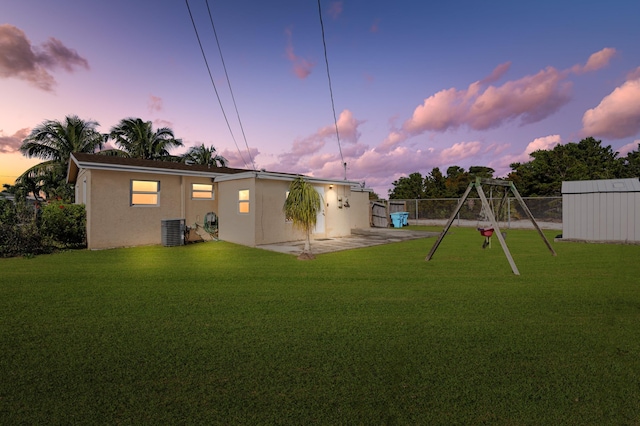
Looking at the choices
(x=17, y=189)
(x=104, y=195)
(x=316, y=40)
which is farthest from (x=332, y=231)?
(x=17, y=189)

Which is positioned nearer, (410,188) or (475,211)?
(475,211)

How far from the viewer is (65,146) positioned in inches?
960

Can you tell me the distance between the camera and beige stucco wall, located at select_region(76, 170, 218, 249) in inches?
454

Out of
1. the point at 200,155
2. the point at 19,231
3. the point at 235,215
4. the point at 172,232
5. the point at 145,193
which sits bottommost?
the point at 172,232

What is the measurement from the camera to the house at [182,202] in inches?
461

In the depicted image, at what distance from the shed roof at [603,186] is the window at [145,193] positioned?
1675cm

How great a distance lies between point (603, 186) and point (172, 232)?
55.9 ft

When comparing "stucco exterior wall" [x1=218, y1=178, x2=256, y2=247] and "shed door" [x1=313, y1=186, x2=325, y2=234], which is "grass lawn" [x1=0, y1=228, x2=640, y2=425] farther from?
"shed door" [x1=313, y1=186, x2=325, y2=234]

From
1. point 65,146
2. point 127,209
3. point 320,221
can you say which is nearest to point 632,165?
point 320,221

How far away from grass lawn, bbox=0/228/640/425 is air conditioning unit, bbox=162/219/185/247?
527 cm

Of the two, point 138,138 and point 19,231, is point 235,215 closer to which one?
point 19,231

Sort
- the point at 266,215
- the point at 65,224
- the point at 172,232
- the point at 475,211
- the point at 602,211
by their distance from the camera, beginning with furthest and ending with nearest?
the point at 475,211 < the point at 602,211 < the point at 266,215 < the point at 172,232 < the point at 65,224

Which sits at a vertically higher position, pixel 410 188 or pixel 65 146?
pixel 65 146

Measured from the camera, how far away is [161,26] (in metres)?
11.5
